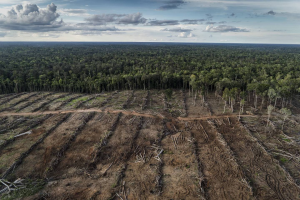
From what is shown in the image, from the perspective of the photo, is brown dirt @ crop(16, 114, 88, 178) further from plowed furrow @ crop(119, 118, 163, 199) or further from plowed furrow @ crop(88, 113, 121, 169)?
plowed furrow @ crop(119, 118, 163, 199)

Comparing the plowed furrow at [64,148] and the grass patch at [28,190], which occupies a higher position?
the plowed furrow at [64,148]

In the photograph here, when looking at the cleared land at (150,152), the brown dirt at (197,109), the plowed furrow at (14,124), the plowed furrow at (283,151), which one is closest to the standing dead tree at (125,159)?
the cleared land at (150,152)

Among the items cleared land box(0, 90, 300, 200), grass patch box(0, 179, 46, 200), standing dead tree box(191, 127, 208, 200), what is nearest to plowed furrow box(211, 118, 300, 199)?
cleared land box(0, 90, 300, 200)

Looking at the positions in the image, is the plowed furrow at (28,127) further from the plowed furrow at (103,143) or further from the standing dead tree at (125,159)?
the standing dead tree at (125,159)

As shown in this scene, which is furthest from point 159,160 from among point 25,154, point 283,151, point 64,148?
point 25,154

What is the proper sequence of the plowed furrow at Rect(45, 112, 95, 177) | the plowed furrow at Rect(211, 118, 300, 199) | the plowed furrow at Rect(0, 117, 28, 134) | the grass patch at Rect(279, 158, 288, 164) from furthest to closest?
the plowed furrow at Rect(0, 117, 28, 134) → the grass patch at Rect(279, 158, 288, 164) → the plowed furrow at Rect(45, 112, 95, 177) → the plowed furrow at Rect(211, 118, 300, 199)

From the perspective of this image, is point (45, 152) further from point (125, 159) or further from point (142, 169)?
point (142, 169)

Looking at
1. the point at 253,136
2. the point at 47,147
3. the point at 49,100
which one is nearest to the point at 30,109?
the point at 49,100

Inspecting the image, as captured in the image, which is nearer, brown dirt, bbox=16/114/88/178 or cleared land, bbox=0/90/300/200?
cleared land, bbox=0/90/300/200

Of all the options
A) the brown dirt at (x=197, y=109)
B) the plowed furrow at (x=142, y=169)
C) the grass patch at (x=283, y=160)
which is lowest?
the plowed furrow at (x=142, y=169)

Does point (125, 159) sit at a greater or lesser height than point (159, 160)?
lesser
